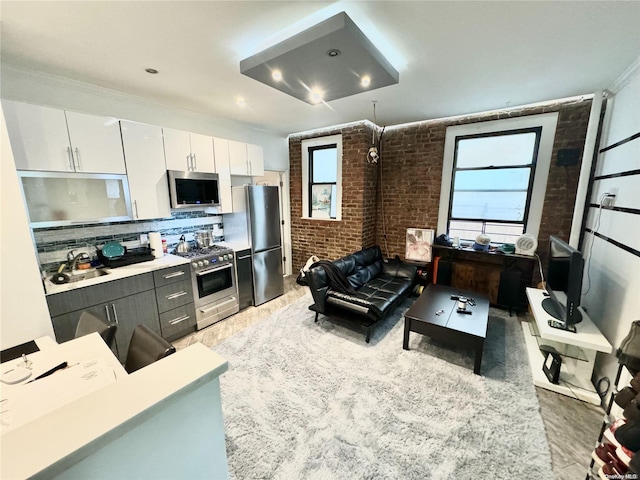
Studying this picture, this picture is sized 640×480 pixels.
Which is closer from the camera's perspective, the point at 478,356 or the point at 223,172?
the point at 478,356

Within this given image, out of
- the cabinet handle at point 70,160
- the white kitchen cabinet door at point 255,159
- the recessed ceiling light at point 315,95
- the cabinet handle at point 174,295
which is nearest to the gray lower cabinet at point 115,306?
the cabinet handle at point 174,295

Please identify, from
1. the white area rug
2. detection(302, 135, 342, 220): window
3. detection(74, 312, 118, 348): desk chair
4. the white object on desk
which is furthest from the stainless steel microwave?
the white object on desk

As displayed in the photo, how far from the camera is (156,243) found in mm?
3078

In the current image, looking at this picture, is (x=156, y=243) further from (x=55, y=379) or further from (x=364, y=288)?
(x=364, y=288)

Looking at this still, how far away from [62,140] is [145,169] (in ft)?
2.17

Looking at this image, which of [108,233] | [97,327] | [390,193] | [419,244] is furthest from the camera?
[390,193]

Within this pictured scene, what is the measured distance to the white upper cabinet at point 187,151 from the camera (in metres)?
2.95

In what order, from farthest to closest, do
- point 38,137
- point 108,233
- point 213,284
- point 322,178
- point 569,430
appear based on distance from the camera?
point 322,178, point 213,284, point 108,233, point 38,137, point 569,430

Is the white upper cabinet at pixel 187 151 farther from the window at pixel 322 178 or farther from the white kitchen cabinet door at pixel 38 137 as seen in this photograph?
the window at pixel 322 178

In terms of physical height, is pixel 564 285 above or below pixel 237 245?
below

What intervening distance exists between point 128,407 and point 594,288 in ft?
12.5

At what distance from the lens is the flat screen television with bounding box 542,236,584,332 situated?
2.11 metres

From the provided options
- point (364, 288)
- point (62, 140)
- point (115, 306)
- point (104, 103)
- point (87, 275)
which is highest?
point (104, 103)

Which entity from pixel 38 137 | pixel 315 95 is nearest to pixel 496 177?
pixel 315 95
